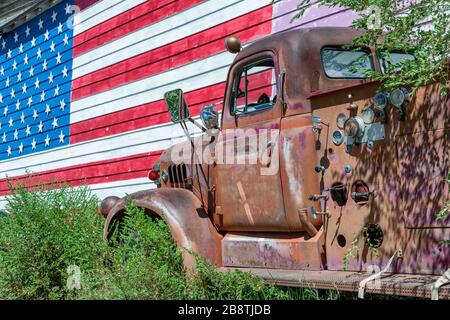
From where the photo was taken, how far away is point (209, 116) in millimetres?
4777

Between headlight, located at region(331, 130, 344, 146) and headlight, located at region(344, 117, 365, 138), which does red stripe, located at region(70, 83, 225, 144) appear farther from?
headlight, located at region(344, 117, 365, 138)

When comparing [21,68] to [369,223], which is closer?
[369,223]

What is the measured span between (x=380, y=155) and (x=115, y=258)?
2045 mm

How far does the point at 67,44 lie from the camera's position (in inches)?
430

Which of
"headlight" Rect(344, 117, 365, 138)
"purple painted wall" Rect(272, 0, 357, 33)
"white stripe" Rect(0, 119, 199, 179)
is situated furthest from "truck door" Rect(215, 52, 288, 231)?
"white stripe" Rect(0, 119, 199, 179)

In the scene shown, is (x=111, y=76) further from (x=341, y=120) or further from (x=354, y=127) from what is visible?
(x=354, y=127)

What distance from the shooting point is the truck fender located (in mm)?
4480

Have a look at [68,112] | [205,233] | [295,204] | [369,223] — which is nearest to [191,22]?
[68,112]

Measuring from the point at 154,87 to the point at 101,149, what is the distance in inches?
65.2

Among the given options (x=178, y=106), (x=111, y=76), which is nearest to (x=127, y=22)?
(x=111, y=76)

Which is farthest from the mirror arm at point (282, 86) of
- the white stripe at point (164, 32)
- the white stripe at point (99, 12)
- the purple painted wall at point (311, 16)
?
A: the white stripe at point (99, 12)

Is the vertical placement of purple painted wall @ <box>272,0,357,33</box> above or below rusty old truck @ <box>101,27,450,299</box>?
above

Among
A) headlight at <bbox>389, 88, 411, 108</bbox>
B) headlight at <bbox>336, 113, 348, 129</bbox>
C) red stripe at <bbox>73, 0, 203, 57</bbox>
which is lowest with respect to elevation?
headlight at <bbox>336, 113, 348, 129</bbox>
